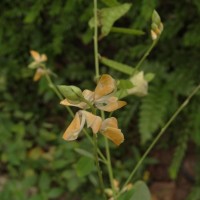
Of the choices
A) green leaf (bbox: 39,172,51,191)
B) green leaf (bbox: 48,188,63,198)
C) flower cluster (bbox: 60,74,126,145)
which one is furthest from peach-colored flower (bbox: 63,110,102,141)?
green leaf (bbox: 39,172,51,191)

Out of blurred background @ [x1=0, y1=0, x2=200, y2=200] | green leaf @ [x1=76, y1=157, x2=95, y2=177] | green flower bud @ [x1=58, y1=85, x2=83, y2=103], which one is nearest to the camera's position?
green flower bud @ [x1=58, y1=85, x2=83, y2=103]

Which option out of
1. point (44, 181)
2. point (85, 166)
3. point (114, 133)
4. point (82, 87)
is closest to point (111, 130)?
point (114, 133)

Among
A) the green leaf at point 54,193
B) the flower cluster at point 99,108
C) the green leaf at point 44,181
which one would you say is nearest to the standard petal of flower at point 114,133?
the flower cluster at point 99,108

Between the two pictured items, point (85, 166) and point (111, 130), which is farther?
point (85, 166)

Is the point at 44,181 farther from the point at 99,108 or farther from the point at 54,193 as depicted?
the point at 99,108

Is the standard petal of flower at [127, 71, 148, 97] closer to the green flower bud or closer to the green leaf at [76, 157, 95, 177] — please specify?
the green leaf at [76, 157, 95, 177]

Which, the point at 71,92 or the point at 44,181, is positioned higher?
the point at 71,92

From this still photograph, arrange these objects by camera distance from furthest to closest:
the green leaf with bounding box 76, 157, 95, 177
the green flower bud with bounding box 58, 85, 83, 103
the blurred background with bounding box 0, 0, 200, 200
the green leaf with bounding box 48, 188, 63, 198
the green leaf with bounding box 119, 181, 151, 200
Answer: the blurred background with bounding box 0, 0, 200, 200 → the green leaf with bounding box 48, 188, 63, 198 → the green leaf with bounding box 76, 157, 95, 177 → the green leaf with bounding box 119, 181, 151, 200 → the green flower bud with bounding box 58, 85, 83, 103
